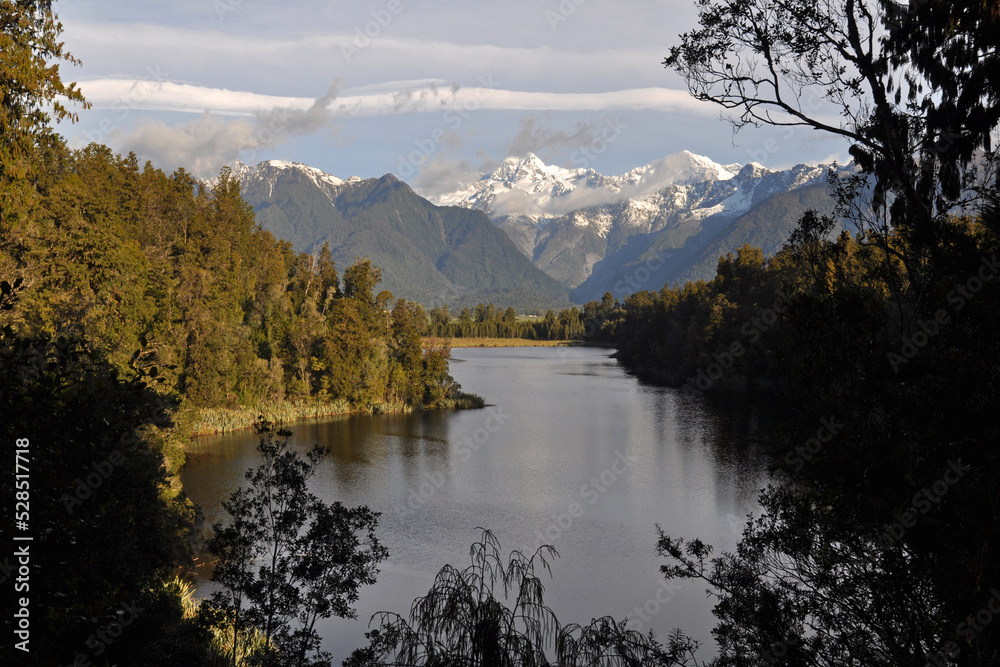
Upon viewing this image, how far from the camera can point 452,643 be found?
10.2 m

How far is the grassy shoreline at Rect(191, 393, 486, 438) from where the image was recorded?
4409cm

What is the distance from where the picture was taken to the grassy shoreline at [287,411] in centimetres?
4409

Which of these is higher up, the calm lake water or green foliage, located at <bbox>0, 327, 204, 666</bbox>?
green foliage, located at <bbox>0, 327, 204, 666</bbox>

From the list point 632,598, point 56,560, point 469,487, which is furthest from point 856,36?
point 469,487

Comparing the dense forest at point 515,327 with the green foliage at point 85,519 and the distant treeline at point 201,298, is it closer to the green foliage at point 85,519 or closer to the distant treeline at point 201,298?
the distant treeline at point 201,298

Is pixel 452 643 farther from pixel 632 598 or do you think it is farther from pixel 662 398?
pixel 662 398

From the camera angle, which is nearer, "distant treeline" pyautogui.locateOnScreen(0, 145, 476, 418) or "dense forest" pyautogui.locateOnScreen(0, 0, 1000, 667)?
"dense forest" pyautogui.locateOnScreen(0, 0, 1000, 667)

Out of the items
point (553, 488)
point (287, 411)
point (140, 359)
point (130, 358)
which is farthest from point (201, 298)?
point (140, 359)

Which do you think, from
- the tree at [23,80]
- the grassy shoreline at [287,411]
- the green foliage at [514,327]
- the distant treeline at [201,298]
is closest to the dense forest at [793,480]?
the tree at [23,80]

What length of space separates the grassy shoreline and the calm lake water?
6.09ft

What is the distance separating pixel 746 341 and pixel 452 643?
6287 cm

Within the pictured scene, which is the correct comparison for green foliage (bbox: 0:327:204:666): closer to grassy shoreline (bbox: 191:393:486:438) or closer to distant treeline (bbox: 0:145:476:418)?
distant treeline (bbox: 0:145:476:418)

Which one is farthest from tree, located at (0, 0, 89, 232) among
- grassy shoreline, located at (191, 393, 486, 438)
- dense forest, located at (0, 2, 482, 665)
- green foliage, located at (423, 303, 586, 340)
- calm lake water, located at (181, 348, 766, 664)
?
green foliage, located at (423, 303, 586, 340)

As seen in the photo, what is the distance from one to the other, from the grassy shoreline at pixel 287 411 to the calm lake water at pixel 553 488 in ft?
6.09
